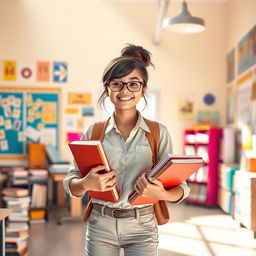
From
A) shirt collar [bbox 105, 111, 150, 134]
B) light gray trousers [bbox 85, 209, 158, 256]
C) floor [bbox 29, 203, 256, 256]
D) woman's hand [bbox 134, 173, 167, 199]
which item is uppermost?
shirt collar [bbox 105, 111, 150, 134]

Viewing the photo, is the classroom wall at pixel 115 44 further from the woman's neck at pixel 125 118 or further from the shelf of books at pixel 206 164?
the woman's neck at pixel 125 118

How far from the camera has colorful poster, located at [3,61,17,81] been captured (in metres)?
6.47

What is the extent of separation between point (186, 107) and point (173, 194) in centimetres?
542

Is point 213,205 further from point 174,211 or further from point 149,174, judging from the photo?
point 149,174

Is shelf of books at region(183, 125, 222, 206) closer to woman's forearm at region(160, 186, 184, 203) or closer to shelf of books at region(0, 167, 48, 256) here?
shelf of books at region(0, 167, 48, 256)

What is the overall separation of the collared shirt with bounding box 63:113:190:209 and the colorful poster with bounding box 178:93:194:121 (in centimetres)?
526

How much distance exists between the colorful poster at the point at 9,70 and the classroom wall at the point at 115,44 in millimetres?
94

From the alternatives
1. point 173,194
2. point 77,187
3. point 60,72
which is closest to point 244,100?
point 60,72

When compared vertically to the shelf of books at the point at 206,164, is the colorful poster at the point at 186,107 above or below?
above

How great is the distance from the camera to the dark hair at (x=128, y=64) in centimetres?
141

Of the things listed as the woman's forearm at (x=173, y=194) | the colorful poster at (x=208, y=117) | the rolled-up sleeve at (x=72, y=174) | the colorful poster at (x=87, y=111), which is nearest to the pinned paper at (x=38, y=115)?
the colorful poster at (x=87, y=111)

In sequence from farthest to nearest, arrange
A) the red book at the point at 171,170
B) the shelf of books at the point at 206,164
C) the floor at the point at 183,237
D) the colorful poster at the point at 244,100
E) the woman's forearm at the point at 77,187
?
the shelf of books at the point at 206,164 → the colorful poster at the point at 244,100 → the floor at the point at 183,237 → the woman's forearm at the point at 77,187 → the red book at the point at 171,170

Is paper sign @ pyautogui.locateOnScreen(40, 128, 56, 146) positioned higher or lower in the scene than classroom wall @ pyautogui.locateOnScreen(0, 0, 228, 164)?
lower

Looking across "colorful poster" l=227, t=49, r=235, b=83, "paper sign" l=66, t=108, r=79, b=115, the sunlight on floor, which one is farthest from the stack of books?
"colorful poster" l=227, t=49, r=235, b=83
